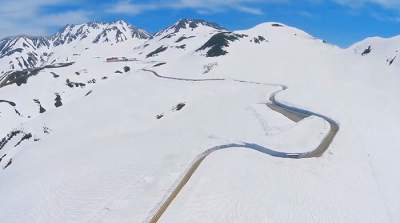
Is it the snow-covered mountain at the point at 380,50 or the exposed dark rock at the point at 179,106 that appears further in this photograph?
the snow-covered mountain at the point at 380,50

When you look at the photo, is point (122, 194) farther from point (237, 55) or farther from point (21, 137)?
point (237, 55)

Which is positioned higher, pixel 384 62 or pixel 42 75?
pixel 384 62

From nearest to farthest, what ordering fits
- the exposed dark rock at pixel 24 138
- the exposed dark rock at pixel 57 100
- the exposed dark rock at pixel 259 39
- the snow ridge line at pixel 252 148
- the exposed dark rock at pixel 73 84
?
the snow ridge line at pixel 252 148 → the exposed dark rock at pixel 24 138 → the exposed dark rock at pixel 57 100 → the exposed dark rock at pixel 259 39 → the exposed dark rock at pixel 73 84

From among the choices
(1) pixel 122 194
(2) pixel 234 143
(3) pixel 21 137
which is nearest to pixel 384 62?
(2) pixel 234 143

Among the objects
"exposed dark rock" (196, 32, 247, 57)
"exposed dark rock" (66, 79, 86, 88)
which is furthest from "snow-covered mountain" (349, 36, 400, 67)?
"exposed dark rock" (66, 79, 86, 88)

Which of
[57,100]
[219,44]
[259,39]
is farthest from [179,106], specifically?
[259,39]

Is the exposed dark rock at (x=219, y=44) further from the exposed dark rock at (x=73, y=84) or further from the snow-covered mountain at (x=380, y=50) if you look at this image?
the exposed dark rock at (x=73, y=84)

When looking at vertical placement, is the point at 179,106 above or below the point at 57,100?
above

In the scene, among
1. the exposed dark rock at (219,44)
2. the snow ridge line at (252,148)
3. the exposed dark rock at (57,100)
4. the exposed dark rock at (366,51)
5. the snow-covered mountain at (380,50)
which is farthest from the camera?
the exposed dark rock at (57,100)

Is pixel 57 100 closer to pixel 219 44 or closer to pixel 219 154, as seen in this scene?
pixel 219 44

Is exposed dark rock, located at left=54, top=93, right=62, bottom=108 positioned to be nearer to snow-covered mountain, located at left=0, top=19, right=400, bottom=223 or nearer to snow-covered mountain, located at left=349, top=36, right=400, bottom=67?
snow-covered mountain, located at left=0, top=19, right=400, bottom=223

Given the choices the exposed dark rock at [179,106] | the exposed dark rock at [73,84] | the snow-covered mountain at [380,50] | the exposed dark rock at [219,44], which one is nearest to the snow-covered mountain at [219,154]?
the exposed dark rock at [179,106]
